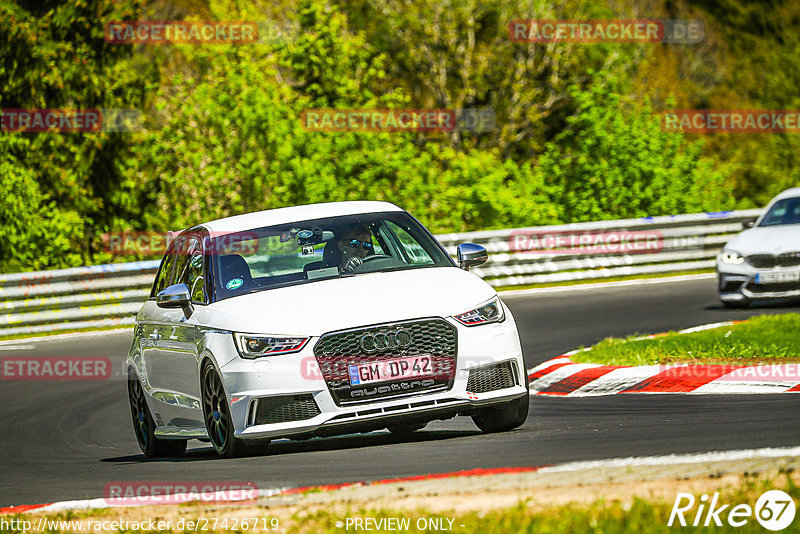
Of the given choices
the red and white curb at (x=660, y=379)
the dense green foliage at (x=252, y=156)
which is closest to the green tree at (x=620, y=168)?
the dense green foliage at (x=252, y=156)

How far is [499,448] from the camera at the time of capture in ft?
26.1

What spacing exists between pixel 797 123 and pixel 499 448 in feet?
114

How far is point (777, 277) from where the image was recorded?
55.9 ft

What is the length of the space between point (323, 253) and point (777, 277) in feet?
30.2

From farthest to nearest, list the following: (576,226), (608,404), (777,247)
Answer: (576,226), (777,247), (608,404)

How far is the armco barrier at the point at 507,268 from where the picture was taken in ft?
68.4

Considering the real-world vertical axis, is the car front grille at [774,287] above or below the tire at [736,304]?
above

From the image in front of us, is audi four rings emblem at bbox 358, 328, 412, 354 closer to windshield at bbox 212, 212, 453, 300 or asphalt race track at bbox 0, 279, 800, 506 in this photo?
asphalt race track at bbox 0, 279, 800, 506

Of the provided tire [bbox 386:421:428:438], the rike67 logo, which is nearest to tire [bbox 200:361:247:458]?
tire [bbox 386:421:428:438]

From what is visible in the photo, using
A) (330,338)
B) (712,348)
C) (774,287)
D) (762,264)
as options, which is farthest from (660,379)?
(762,264)

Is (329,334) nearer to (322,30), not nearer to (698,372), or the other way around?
(698,372)

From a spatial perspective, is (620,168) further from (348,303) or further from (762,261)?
(348,303)

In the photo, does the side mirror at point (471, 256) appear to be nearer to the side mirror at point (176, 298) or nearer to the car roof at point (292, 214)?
the car roof at point (292, 214)

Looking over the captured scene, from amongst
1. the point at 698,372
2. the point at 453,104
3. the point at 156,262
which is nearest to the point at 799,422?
the point at 698,372
